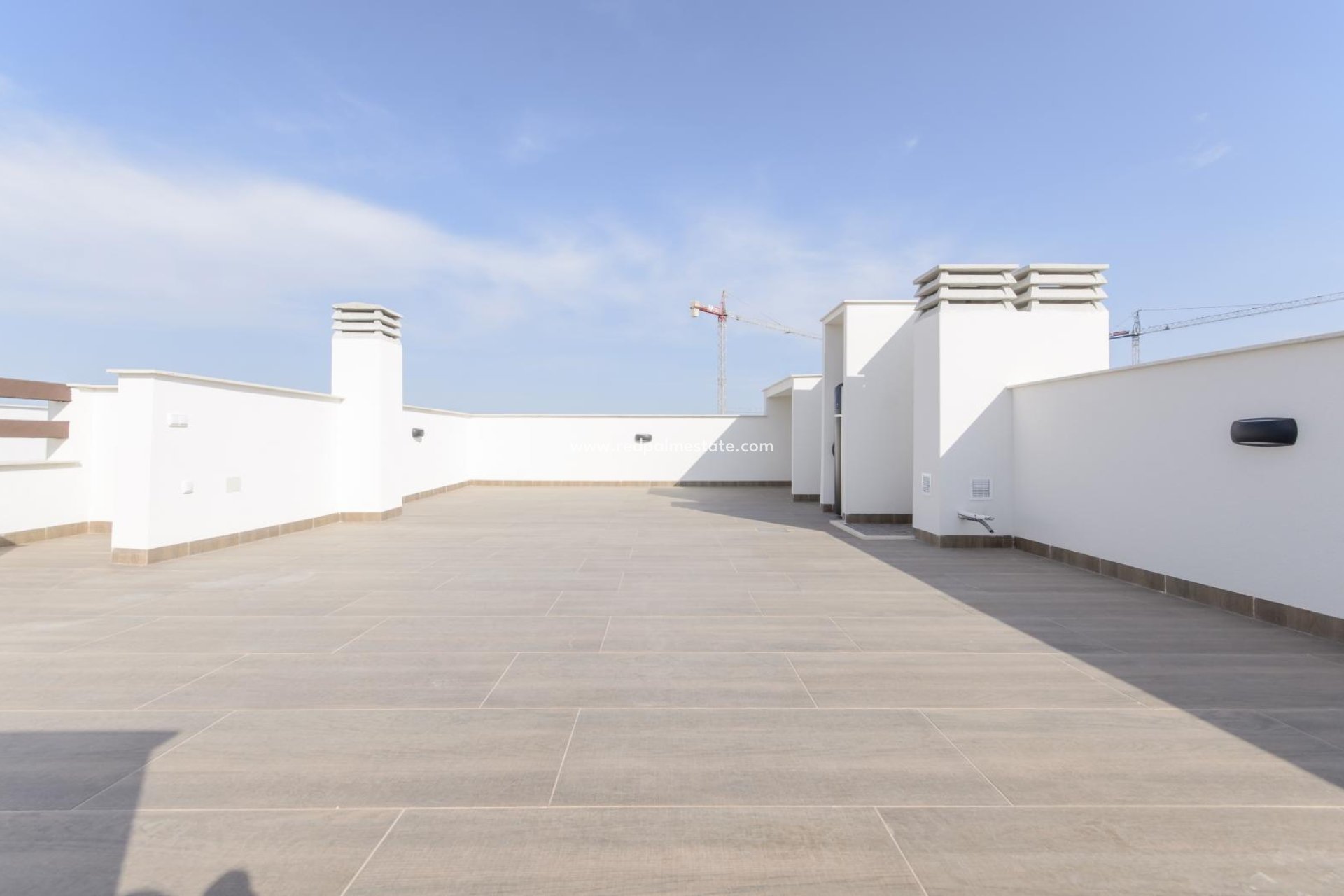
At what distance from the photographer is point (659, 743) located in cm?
222

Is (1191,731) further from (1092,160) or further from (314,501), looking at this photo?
(1092,160)

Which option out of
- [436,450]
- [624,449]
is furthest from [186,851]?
[624,449]

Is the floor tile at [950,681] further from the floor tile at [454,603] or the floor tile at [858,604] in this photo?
the floor tile at [454,603]

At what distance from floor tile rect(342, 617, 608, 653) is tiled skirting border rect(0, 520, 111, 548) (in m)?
5.94

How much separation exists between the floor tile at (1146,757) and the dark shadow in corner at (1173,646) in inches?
0.7

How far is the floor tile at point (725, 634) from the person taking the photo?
3373mm

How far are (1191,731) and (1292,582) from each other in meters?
2.26

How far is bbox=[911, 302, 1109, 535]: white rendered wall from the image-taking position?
6.75 meters

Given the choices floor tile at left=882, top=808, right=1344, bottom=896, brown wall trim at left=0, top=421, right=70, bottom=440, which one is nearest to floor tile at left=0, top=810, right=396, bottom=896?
floor tile at left=882, top=808, right=1344, bottom=896

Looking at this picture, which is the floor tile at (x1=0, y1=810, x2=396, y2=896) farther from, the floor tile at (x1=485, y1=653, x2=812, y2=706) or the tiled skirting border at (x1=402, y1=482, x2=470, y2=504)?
the tiled skirting border at (x1=402, y1=482, x2=470, y2=504)

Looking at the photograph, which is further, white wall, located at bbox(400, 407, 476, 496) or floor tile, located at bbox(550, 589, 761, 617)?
white wall, located at bbox(400, 407, 476, 496)

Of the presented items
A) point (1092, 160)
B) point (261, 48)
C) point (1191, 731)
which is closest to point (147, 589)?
point (1191, 731)

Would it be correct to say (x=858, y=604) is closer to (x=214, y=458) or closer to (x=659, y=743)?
(x=659, y=743)

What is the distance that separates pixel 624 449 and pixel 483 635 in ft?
40.8
